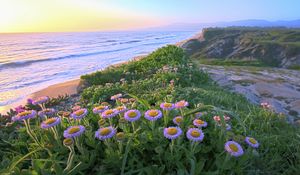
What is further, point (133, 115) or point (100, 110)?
point (100, 110)

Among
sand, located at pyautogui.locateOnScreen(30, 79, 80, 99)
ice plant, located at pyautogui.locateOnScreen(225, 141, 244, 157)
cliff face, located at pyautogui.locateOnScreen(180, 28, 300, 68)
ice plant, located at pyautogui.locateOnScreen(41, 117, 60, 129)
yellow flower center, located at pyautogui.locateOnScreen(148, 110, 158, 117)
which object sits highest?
ice plant, located at pyautogui.locateOnScreen(41, 117, 60, 129)

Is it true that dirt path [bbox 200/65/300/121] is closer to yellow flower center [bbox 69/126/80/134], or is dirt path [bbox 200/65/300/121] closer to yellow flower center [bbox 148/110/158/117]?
yellow flower center [bbox 148/110/158/117]

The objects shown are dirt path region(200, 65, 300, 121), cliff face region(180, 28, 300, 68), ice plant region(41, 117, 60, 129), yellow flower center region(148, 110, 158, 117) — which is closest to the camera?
ice plant region(41, 117, 60, 129)

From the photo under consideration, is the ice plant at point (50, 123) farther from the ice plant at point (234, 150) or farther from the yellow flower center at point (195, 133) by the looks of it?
the ice plant at point (234, 150)

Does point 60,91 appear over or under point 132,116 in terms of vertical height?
under

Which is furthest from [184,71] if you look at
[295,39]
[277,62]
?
[295,39]

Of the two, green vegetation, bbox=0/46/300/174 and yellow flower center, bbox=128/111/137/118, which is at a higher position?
yellow flower center, bbox=128/111/137/118

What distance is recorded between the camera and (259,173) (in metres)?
2.66

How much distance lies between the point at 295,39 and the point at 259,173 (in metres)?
52.7

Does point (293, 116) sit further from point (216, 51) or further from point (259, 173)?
point (216, 51)

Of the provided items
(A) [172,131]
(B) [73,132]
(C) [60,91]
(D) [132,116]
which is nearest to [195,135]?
(A) [172,131]

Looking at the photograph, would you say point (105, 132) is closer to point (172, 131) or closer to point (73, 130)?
point (73, 130)

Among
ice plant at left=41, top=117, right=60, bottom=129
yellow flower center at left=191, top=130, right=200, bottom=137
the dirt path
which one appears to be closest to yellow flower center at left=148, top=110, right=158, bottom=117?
yellow flower center at left=191, top=130, right=200, bottom=137

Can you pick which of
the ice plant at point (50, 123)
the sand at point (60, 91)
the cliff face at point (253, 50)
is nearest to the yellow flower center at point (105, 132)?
the ice plant at point (50, 123)
